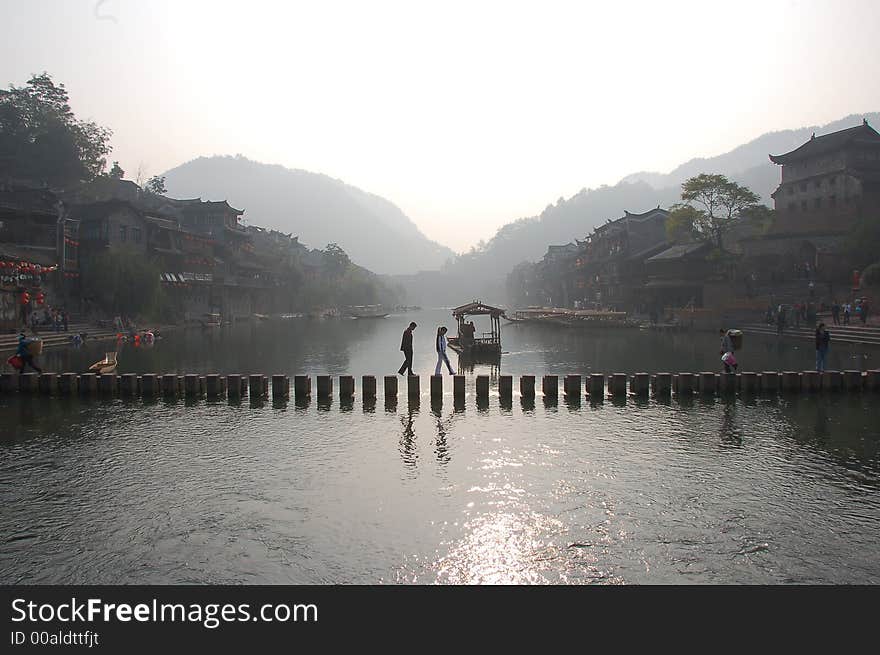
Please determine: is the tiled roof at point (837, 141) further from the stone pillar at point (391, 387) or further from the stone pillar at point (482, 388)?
the stone pillar at point (391, 387)

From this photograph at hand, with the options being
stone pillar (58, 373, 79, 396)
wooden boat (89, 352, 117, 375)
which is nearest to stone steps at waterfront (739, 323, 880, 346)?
wooden boat (89, 352, 117, 375)

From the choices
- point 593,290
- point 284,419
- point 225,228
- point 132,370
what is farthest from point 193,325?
point 593,290

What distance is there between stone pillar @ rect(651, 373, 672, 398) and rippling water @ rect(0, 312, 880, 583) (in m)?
1.18

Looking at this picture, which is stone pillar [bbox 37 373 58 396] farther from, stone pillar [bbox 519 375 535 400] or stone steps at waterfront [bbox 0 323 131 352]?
stone steps at waterfront [bbox 0 323 131 352]

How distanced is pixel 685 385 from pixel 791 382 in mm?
3465

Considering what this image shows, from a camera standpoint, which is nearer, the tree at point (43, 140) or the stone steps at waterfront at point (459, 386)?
the stone steps at waterfront at point (459, 386)

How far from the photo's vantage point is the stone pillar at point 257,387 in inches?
737

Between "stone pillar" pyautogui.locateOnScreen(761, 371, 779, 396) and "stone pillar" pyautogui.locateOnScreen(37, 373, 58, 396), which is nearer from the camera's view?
"stone pillar" pyautogui.locateOnScreen(761, 371, 779, 396)

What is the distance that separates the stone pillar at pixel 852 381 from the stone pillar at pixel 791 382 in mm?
1470

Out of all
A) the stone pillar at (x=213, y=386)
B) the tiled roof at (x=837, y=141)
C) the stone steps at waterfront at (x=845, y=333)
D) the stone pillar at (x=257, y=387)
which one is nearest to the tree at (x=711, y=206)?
the tiled roof at (x=837, y=141)

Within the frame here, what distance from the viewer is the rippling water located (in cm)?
720

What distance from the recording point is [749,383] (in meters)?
18.5

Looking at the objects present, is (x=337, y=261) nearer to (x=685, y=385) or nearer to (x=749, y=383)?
(x=685, y=385)

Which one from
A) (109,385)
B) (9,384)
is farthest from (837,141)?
(9,384)
